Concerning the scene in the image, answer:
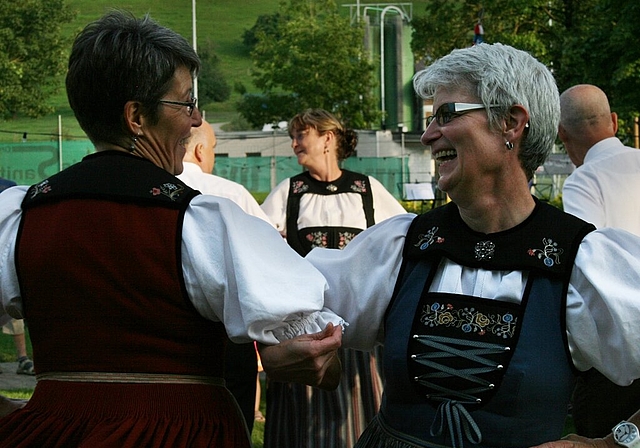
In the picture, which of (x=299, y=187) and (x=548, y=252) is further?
(x=299, y=187)

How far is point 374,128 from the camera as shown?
5862 cm

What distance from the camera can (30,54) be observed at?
2884 cm

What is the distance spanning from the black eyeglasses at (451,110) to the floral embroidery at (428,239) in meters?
0.26

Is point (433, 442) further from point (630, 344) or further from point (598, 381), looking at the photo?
point (598, 381)

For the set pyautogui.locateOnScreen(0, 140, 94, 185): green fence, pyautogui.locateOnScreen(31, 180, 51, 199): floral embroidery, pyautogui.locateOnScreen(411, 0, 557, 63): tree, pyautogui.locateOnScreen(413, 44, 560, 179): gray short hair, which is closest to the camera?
pyautogui.locateOnScreen(31, 180, 51, 199): floral embroidery

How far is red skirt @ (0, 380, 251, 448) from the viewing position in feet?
6.90

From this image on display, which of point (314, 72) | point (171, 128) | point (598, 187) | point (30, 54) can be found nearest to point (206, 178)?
point (598, 187)

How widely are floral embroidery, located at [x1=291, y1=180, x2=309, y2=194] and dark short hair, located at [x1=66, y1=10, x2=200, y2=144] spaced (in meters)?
3.56

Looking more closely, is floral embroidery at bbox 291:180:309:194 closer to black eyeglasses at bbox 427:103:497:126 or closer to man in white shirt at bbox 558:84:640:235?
man in white shirt at bbox 558:84:640:235

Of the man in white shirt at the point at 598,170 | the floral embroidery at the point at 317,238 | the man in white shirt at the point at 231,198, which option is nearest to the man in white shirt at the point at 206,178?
the man in white shirt at the point at 231,198

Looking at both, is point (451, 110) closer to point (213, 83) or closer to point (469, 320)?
point (469, 320)

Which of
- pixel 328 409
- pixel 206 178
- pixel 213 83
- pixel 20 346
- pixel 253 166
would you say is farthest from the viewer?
pixel 213 83

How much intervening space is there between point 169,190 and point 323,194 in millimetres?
3665

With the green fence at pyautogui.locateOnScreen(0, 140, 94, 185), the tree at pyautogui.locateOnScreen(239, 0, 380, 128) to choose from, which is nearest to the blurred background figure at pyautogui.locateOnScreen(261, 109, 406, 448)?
the green fence at pyautogui.locateOnScreen(0, 140, 94, 185)
